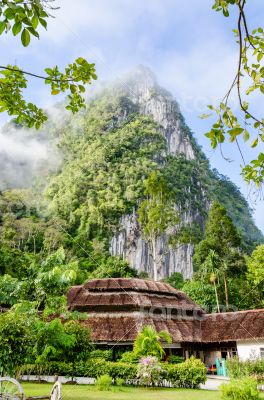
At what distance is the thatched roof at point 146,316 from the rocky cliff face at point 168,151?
12.6 metres

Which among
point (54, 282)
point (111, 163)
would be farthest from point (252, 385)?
point (111, 163)

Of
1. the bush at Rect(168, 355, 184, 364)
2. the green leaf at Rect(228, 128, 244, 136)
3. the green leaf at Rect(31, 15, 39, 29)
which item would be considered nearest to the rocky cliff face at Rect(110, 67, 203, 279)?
the bush at Rect(168, 355, 184, 364)

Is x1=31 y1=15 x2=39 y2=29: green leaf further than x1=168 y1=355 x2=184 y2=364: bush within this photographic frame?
No

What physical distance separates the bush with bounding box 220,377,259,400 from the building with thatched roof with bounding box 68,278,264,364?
906cm

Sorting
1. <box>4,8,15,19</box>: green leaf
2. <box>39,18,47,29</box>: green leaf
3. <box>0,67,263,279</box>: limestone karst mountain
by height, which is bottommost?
<box>39,18,47,29</box>: green leaf

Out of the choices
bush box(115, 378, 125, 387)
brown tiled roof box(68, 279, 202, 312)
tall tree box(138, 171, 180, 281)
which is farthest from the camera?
tall tree box(138, 171, 180, 281)

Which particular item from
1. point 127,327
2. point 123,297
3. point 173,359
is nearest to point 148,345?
point 127,327

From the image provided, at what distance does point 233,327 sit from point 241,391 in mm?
13425

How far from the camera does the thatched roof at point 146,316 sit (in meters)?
20.8

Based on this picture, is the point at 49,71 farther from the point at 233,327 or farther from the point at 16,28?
the point at 233,327

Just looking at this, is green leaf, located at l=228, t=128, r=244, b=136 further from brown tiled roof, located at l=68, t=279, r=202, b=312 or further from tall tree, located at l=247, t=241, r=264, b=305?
tall tree, located at l=247, t=241, r=264, b=305

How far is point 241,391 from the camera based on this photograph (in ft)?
34.1

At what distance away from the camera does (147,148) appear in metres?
70.5

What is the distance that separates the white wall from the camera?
834 inches
